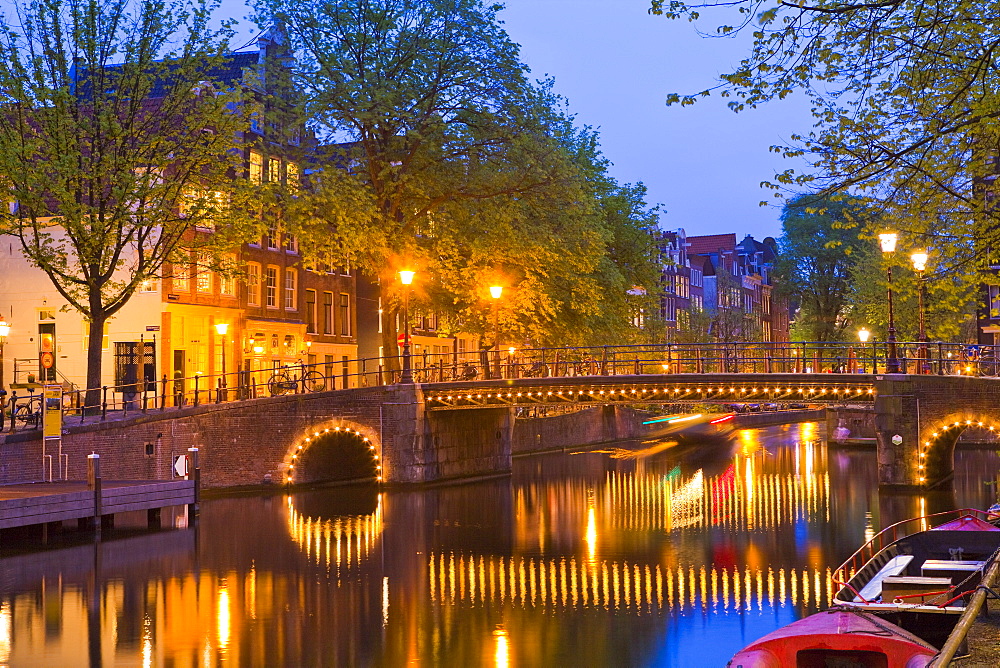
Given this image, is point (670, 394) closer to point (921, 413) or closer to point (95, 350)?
point (921, 413)

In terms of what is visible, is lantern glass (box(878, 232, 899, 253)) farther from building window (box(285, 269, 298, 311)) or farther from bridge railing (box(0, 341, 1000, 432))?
building window (box(285, 269, 298, 311))

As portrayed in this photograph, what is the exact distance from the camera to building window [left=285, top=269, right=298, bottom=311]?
49062 millimetres

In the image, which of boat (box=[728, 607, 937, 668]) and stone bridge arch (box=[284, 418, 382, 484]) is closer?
boat (box=[728, 607, 937, 668])

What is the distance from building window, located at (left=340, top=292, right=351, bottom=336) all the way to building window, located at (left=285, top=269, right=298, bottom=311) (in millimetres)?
4290

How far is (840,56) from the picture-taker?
11.8m

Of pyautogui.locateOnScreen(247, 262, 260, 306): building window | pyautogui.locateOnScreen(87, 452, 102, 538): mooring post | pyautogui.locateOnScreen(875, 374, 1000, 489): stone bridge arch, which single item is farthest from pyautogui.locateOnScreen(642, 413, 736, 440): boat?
pyautogui.locateOnScreen(87, 452, 102, 538): mooring post

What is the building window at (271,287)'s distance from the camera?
47688 mm

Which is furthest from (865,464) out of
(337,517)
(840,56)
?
(840,56)

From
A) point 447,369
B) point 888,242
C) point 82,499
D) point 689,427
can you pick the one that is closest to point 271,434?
point 447,369

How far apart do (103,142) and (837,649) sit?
2637 cm

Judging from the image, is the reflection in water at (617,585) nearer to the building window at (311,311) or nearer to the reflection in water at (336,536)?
the reflection in water at (336,536)

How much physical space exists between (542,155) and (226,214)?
411 inches

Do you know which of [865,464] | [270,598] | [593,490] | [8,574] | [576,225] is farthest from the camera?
[865,464]

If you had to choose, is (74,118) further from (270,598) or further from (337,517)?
(270,598)
